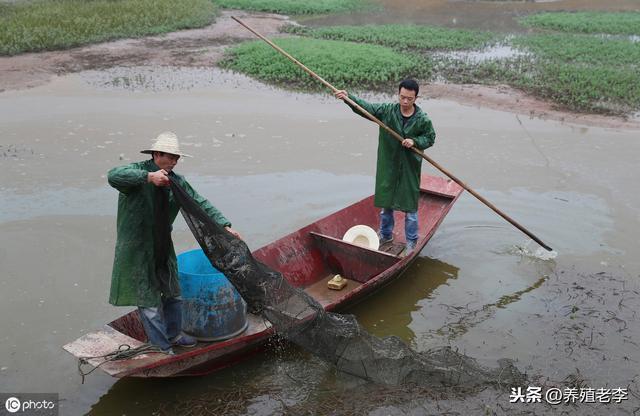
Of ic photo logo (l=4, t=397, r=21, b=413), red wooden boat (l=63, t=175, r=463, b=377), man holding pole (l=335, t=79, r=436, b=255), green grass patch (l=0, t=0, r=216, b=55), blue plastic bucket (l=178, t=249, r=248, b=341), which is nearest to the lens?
red wooden boat (l=63, t=175, r=463, b=377)

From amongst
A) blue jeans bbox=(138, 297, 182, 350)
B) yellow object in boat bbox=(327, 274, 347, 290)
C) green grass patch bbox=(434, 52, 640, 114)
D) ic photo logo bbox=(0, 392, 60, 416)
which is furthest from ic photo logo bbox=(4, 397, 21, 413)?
green grass patch bbox=(434, 52, 640, 114)

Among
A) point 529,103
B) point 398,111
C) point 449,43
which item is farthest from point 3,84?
point 449,43

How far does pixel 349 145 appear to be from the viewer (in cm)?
1009

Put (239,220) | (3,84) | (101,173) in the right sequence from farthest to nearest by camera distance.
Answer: (3,84) → (101,173) → (239,220)

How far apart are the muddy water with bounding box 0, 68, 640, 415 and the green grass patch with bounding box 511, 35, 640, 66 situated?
6.05 m

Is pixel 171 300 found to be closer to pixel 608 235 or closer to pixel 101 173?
pixel 101 173

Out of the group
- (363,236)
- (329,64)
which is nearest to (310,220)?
(363,236)

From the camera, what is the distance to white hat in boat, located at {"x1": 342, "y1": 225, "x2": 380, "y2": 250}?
21.5 ft

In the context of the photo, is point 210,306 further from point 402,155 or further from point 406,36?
point 406,36

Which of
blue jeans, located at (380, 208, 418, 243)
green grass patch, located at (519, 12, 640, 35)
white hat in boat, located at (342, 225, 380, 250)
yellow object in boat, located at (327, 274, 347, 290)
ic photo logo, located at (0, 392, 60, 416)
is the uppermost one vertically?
green grass patch, located at (519, 12, 640, 35)

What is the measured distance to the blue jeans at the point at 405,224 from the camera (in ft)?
21.0

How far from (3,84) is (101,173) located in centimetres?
528

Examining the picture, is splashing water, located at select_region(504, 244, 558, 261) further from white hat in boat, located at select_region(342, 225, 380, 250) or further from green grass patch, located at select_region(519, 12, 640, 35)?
green grass patch, located at select_region(519, 12, 640, 35)

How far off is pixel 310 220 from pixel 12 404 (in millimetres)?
3940
